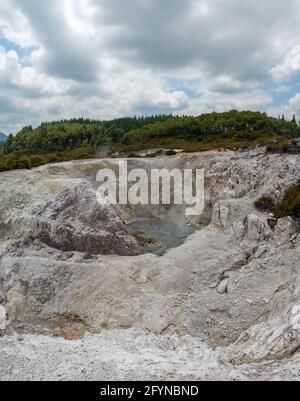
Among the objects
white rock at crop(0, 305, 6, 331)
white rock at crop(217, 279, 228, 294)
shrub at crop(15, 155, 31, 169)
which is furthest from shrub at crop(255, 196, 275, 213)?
shrub at crop(15, 155, 31, 169)

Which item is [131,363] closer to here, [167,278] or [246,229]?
[167,278]

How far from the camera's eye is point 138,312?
1560cm

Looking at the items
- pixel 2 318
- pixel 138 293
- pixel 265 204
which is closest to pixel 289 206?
pixel 265 204

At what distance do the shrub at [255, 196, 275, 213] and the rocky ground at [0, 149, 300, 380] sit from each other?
54cm

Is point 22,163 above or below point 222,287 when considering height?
above

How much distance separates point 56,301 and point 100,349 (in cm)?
483

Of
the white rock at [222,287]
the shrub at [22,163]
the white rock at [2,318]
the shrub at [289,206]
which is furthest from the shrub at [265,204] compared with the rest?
the shrub at [22,163]

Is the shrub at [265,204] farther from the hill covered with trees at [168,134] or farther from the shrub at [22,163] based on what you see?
the hill covered with trees at [168,134]

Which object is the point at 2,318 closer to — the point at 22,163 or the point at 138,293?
the point at 138,293

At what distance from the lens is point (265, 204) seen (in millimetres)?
23328

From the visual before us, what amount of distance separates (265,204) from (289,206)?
2.39 meters

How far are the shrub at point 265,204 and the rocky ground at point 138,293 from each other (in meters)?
0.54
